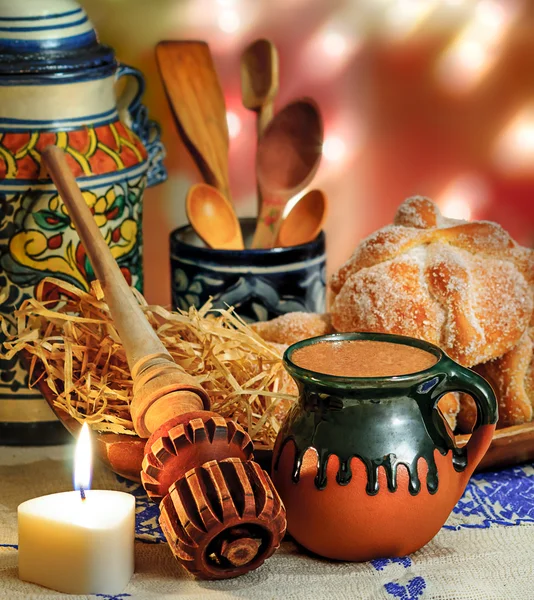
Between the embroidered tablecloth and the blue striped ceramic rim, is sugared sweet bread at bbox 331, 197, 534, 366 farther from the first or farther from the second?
the blue striped ceramic rim

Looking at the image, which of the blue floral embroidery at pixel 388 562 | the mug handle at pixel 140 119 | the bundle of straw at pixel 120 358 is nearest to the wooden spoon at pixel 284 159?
the mug handle at pixel 140 119

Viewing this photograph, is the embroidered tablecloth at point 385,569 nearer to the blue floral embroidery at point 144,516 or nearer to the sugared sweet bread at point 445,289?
the blue floral embroidery at point 144,516

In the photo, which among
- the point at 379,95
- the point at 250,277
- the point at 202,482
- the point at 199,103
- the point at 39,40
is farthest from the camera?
the point at 379,95

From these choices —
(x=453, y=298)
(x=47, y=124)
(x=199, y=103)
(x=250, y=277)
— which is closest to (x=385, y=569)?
(x=453, y=298)

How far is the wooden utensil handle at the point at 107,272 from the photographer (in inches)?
31.5

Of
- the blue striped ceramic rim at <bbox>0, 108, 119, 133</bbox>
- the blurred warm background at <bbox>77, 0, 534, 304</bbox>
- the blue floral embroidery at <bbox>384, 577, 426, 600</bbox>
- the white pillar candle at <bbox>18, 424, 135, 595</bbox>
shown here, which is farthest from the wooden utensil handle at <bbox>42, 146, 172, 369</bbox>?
the blurred warm background at <bbox>77, 0, 534, 304</bbox>

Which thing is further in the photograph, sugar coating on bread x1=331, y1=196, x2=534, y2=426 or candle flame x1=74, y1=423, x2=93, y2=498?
sugar coating on bread x1=331, y1=196, x2=534, y2=426

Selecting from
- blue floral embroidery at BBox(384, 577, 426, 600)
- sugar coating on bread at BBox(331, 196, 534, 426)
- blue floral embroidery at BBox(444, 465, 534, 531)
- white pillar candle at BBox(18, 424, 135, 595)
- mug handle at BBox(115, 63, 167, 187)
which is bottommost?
blue floral embroidery at BBox(444, 465, 534, 531)

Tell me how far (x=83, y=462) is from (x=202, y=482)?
10 centimetres

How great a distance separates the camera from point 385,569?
0.71m

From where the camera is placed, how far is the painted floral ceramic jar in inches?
37.2

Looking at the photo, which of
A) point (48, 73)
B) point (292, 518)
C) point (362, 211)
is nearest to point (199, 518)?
point (292, 518)

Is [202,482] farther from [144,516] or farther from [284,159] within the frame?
[284,159]

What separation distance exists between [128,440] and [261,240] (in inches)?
16.1
